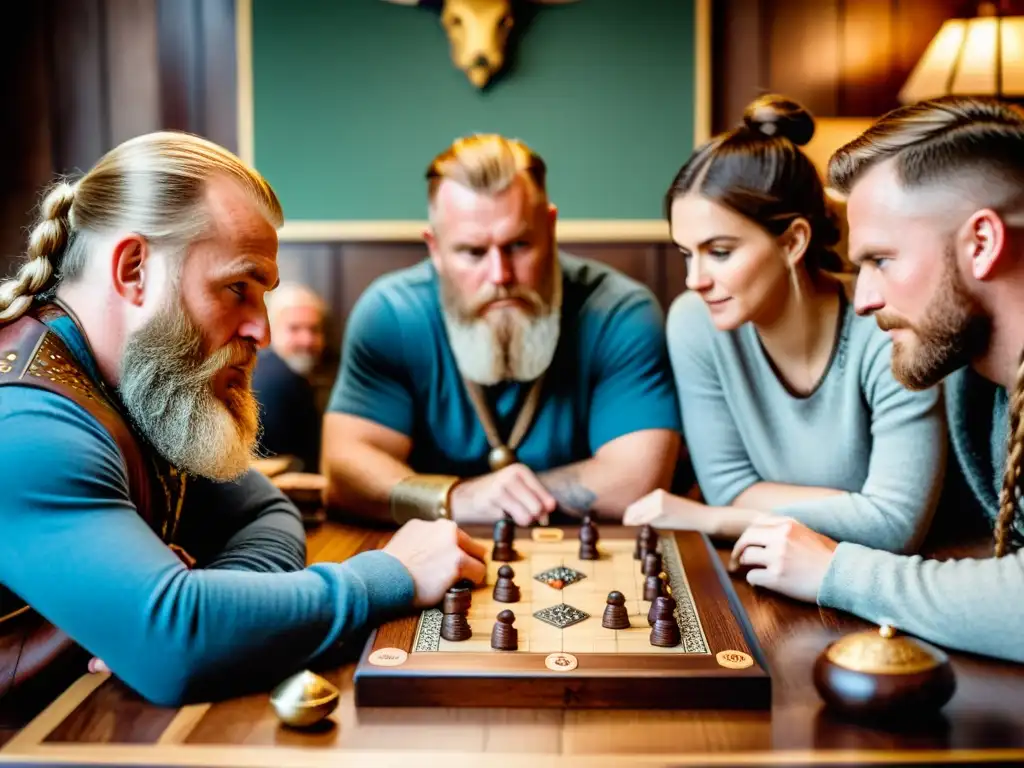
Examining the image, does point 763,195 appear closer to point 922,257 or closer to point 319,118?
point 922,257

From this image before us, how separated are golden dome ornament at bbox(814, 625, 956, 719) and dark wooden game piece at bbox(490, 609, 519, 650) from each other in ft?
1.26

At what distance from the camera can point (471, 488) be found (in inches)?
80.0

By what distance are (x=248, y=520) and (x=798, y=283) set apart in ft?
3.89

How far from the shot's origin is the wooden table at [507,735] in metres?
1.01

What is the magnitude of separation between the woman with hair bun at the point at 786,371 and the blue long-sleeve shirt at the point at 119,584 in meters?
0.93

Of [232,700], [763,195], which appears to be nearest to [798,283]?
[763,195]

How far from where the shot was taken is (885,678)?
105cm

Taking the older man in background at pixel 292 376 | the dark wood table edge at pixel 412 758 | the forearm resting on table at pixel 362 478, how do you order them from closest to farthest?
1. the dark wood table edge at pixel 412 758
2. the forearm resting on table at pixel 362 478
3. the older man in background at pixel 292 376

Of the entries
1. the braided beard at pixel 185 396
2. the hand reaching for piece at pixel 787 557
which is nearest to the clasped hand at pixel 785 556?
the hand reaching for piece at pixel 787 557

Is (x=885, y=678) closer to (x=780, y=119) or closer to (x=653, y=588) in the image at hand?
(x=653, y=588)

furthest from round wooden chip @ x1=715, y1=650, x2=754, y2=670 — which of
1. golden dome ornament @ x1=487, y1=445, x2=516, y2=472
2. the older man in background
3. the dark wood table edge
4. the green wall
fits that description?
the green wall

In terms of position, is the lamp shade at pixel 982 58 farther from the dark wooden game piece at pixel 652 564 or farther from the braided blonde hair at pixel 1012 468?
the dark wooden game piece at pixel 652 564

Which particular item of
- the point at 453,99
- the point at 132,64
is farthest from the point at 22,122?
the point at 453,99

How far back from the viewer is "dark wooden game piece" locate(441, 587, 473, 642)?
4.12ft
